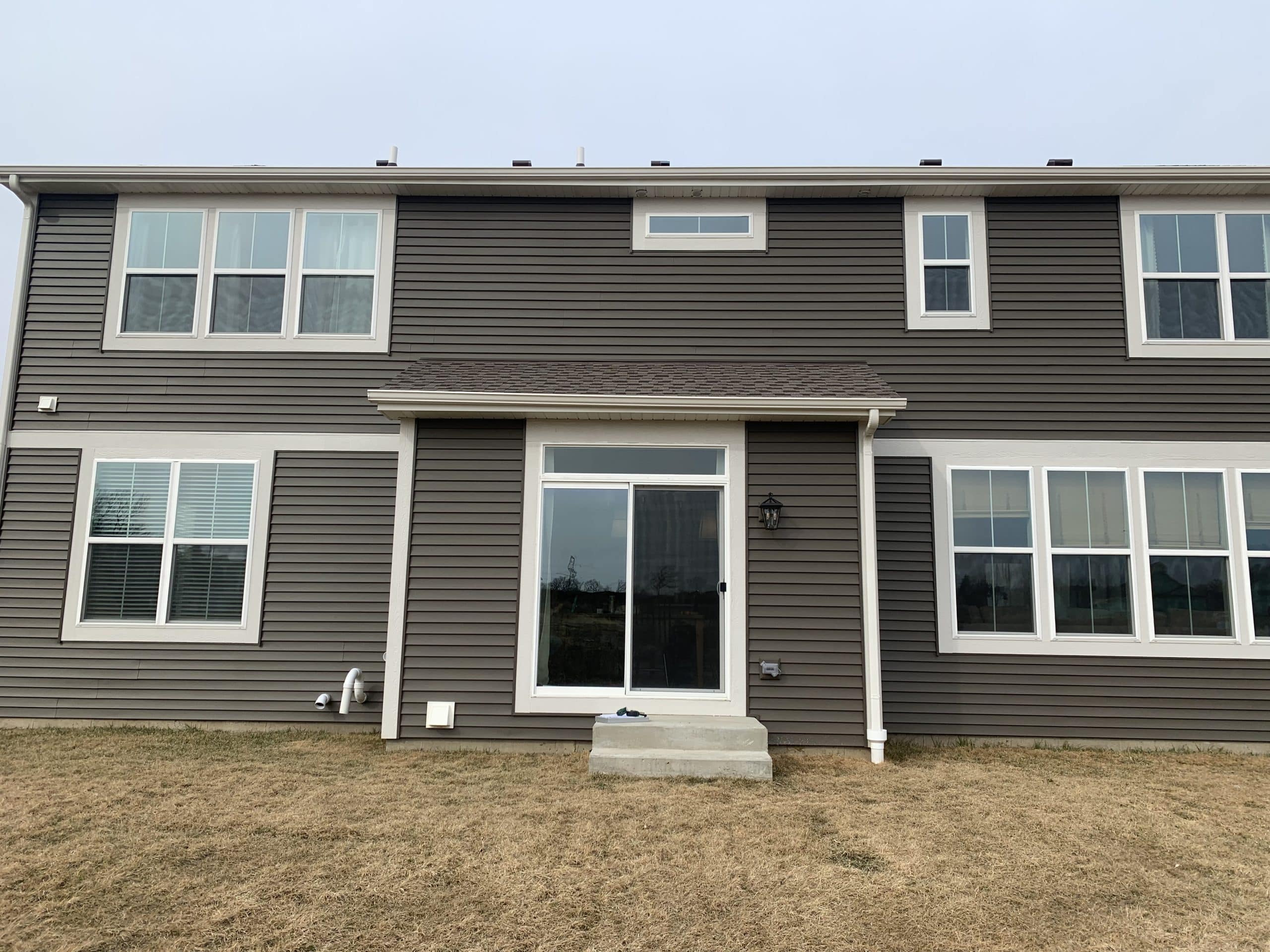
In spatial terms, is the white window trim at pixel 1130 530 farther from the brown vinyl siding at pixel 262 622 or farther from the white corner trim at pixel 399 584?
the brown vinyl siding at pixel 262 622

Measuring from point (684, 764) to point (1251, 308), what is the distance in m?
6.58

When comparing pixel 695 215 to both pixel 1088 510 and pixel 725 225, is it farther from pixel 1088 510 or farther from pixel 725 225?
pixel 1088 510

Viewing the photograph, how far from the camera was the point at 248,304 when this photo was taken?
7352mm

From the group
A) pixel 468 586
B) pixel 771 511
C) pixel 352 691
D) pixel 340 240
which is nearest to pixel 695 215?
pixel 771 511

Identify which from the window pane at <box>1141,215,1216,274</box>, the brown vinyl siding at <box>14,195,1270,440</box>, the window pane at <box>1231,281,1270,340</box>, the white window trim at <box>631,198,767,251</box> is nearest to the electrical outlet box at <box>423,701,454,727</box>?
the brown vinyl siding at <box>14,195,1270,440</box>

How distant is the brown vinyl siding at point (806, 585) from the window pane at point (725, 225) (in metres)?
2.17

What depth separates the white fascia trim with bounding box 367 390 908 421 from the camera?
19.9ft

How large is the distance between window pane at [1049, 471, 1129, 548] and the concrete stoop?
340cm

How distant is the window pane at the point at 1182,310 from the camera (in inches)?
279

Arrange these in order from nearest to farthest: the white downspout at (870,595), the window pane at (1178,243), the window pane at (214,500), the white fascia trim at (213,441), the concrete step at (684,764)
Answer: the concrete step at (684,764)
the white downspout at (870,595)
the window pane at (214,500)
the white fascia trim at (213,441)
the window pane at (1178,243)

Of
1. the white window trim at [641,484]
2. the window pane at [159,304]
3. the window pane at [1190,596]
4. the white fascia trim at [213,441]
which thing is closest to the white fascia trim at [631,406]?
the white window trim at [641,484]
